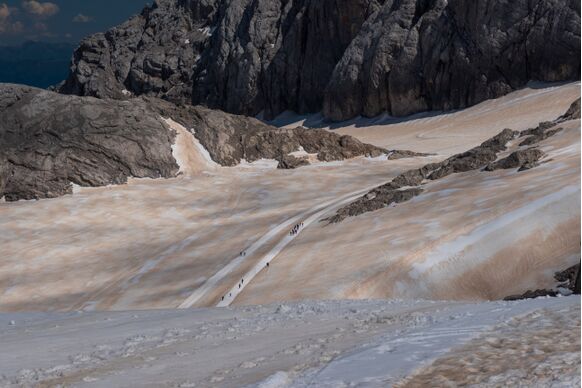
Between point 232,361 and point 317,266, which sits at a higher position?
point 232,361

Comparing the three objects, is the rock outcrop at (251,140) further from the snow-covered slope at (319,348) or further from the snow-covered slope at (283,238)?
the snow-covered slope at (319,348)

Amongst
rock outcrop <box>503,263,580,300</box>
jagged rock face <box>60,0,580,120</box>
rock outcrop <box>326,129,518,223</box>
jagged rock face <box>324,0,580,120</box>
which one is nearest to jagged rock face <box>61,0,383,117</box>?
jagged rock face <box>60,0,580,120</box>

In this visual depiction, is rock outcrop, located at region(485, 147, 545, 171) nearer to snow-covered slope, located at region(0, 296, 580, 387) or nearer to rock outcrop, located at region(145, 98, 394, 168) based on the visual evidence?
snow-covered slope, located at region(0, 296, 580, 387)

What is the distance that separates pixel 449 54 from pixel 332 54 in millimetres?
23373

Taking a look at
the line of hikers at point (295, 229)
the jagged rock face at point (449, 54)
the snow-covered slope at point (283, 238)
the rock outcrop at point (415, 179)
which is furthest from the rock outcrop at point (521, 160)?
the jagged rock face at point (449, 54)

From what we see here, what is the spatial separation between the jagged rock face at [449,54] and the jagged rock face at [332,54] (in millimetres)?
119

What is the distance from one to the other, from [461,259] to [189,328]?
943cm

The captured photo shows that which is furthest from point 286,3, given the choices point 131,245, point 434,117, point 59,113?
point 131,245

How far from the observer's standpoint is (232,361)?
10.0 m

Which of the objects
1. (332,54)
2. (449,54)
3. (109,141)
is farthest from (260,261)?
(332,54)

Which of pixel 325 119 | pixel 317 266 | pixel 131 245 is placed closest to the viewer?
pixel 317 266

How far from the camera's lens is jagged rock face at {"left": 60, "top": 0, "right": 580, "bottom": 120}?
74.4 m

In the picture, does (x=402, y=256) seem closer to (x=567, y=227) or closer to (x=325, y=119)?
(x=567, y=227)

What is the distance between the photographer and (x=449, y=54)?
79.8 meters
